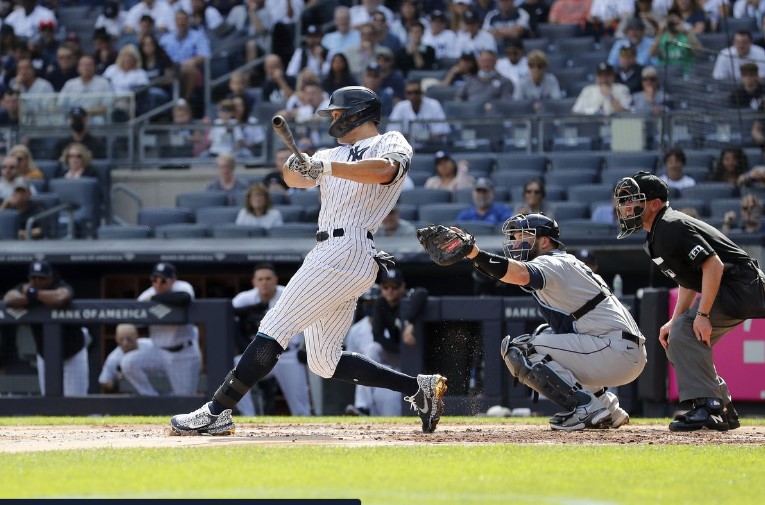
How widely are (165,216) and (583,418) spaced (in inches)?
275

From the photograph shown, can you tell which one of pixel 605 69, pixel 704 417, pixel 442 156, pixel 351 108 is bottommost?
pixel 704 417

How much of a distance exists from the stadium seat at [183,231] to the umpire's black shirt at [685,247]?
6191 millimetres

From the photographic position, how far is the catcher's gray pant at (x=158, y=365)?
10719 millimetres

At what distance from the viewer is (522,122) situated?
1298 cm

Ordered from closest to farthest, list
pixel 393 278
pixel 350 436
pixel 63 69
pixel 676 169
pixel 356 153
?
pixel 356 153 → pixel 350 436 → pixel 393 278 → pixel 676 169 → pixel 63 69

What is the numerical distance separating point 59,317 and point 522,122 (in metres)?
4.71

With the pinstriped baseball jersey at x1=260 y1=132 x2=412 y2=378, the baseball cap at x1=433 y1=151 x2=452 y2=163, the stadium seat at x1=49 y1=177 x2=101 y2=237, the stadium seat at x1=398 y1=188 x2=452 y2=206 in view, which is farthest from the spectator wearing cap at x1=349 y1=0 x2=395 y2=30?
the pinstriped baseball jersey at x1=260 y1=132 x2=412 y2=378

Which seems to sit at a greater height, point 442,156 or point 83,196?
point 442,156

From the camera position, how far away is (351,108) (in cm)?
646

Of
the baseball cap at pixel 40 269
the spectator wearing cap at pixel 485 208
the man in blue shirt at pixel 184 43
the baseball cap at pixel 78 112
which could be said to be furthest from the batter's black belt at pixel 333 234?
the man in blue shirt at pixel 184 43

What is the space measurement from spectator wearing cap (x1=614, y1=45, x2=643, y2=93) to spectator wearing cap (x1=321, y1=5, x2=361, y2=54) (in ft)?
10.3

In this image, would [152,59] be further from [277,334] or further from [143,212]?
[277,334]

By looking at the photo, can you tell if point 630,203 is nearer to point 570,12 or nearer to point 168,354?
point 168,354

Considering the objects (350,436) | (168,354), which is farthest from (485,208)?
(350,436)
